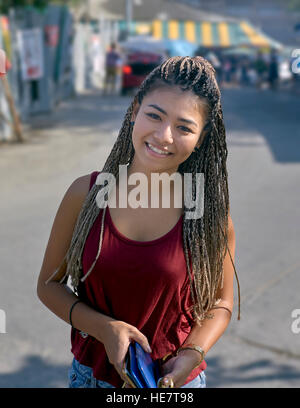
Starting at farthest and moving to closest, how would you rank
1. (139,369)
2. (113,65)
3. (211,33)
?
(211,33), (113,65), (139,369)

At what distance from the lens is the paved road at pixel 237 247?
4.32m

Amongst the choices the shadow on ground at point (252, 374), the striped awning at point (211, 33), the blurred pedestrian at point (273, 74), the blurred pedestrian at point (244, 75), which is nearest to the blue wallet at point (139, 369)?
the shadow on ground at point (252, 374)

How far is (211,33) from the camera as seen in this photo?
36562 millimetres

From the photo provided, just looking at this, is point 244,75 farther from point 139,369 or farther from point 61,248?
point 139,369

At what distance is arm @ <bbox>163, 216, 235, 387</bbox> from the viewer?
1.85m

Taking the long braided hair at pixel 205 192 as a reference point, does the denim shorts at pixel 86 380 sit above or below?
below

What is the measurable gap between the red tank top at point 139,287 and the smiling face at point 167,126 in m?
0.21

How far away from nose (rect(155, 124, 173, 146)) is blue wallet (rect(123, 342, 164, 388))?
61 centimetres

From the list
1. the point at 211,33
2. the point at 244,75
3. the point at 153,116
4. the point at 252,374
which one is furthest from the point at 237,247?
the point at 211,33

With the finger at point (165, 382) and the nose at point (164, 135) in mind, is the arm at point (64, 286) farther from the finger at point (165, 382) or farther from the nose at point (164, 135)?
the nose at point (164, 135)

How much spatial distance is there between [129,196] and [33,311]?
3.37 metres

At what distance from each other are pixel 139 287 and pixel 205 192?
37 centimetres

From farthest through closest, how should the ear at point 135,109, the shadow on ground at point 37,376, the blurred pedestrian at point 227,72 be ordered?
the blurred pedestrian at point 227,72, the shadow on ground at point 37,376, the ear at point 135,109

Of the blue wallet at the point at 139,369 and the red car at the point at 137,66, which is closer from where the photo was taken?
the blue wallet at the point at 139,369
